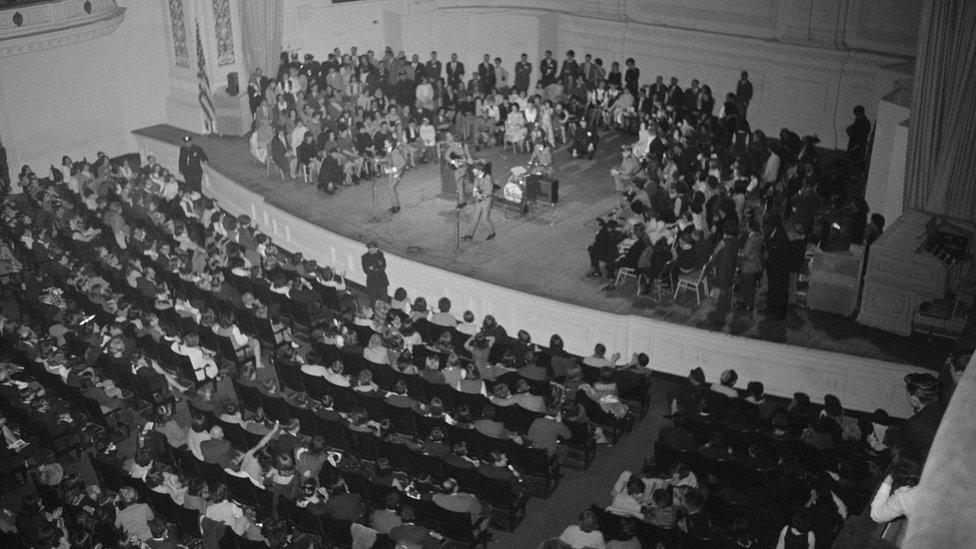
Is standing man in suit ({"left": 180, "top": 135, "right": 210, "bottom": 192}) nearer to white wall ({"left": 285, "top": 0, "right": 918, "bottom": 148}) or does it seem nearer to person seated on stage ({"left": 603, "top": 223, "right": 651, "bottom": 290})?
white wall ({"left": 285, "top": 0, "right": 918, "bottom": 148})

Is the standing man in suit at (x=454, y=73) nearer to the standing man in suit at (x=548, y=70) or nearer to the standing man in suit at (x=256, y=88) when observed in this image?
the standing man in suit at (x=548, y=70)

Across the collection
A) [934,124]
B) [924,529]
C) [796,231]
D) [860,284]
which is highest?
[924,529]

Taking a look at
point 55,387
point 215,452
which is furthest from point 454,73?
point 215,452

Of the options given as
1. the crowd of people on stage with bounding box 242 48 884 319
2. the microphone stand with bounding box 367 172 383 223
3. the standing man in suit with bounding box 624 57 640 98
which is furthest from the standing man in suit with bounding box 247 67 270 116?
the standing man in suit with bounding box 624 57 640 98

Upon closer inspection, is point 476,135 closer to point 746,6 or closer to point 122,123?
point 746,6

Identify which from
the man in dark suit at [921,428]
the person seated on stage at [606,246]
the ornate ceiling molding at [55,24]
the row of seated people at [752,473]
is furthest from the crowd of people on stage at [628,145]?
the man in dark suit at [921,428]

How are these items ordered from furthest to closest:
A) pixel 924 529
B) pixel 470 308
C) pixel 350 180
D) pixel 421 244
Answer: pixel 350 180, pixel 421 244, pixel 470 308, pixel 924 529

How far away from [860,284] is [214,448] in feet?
27.1

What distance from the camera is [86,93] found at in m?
20.6

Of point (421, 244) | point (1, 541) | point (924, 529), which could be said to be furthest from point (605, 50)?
point (924, 529)

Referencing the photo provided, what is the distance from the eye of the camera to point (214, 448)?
31.8ft

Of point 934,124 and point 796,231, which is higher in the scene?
point 934,124

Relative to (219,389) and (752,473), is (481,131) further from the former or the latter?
(752,473)

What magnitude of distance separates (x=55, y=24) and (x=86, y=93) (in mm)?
1929
